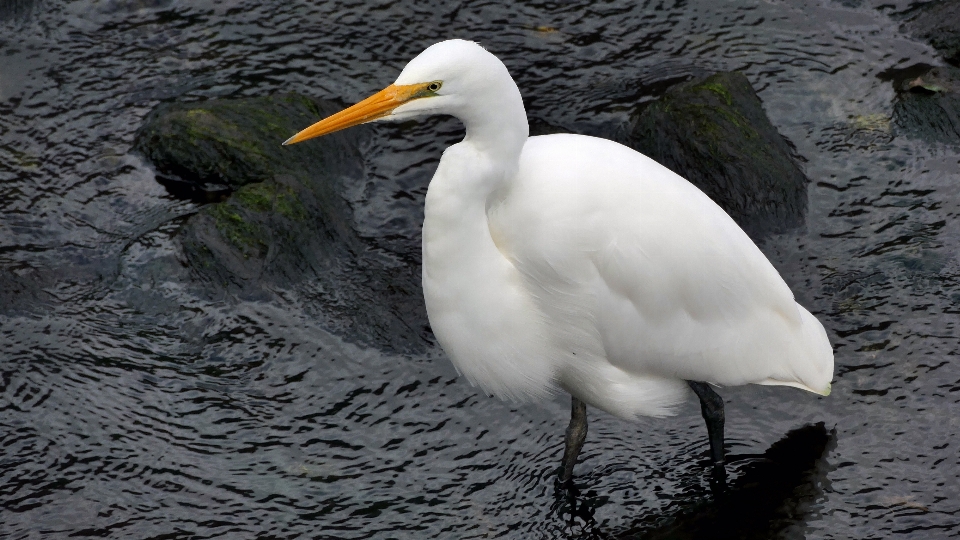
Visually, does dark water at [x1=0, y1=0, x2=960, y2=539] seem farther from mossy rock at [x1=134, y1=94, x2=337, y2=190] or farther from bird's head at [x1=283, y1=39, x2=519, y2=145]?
bird's head at [x1=283, y1=39, x2=519, y2=145]

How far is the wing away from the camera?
3525mm

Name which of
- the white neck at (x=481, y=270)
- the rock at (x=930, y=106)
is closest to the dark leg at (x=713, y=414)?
the white neck at (x=481, y=270)

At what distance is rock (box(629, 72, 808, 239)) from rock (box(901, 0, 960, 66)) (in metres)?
1.16

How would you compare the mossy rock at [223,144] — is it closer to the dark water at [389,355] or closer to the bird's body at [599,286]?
the dark water at [389,355]

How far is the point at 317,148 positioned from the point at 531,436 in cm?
187

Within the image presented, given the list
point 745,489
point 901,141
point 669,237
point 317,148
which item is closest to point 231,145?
point 317,148

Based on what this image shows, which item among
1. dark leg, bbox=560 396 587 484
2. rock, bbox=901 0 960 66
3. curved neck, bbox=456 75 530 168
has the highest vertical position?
curved neck, bbox=456 75 530 168

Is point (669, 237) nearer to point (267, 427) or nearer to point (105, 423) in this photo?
point (267, 427)

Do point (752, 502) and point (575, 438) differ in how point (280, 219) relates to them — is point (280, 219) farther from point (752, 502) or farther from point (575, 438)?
point (752, 502)

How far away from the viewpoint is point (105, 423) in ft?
13.5

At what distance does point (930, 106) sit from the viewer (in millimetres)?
5316

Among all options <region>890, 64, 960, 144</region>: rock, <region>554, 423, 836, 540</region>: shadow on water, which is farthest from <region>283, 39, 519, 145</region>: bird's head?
<region>890, 64, 960, 144</region>: rock

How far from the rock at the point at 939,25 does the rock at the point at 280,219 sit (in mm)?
3034

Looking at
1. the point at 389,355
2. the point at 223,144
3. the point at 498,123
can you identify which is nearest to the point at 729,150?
the point at 389,355
